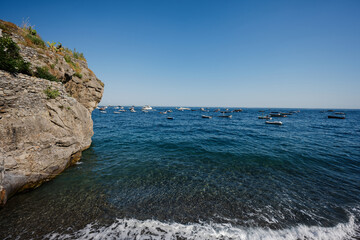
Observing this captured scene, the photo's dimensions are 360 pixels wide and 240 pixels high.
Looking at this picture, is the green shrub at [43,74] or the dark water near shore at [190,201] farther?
the green shrub at [43,74]

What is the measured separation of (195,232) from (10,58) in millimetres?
14922

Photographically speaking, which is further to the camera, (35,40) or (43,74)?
(35,40)

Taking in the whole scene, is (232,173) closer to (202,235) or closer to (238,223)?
(238,223)

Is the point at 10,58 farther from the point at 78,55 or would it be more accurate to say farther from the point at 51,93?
the point at 78,55

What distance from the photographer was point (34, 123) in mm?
8086

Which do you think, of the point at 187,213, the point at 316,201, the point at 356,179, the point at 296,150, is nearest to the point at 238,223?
the point at 187,213

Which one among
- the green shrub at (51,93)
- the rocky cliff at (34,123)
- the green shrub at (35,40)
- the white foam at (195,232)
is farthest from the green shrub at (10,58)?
the white foam at (195,232)

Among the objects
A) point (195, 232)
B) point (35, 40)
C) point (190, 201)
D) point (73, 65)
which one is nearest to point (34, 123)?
point (35, 40)

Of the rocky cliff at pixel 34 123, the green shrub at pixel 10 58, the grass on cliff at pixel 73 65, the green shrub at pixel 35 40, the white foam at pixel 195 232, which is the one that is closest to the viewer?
the white foam at pixel 195 232

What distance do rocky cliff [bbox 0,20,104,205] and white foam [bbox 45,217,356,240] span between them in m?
4.59

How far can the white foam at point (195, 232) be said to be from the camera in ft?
17.4

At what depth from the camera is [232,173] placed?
10.2 m

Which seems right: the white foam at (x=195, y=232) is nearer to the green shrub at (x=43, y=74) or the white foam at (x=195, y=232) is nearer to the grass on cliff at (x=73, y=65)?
the green shrub at (x=43, y=74)

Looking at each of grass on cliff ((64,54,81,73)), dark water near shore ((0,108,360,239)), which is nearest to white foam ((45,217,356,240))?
dark water near shore ((0,108,360,239))
